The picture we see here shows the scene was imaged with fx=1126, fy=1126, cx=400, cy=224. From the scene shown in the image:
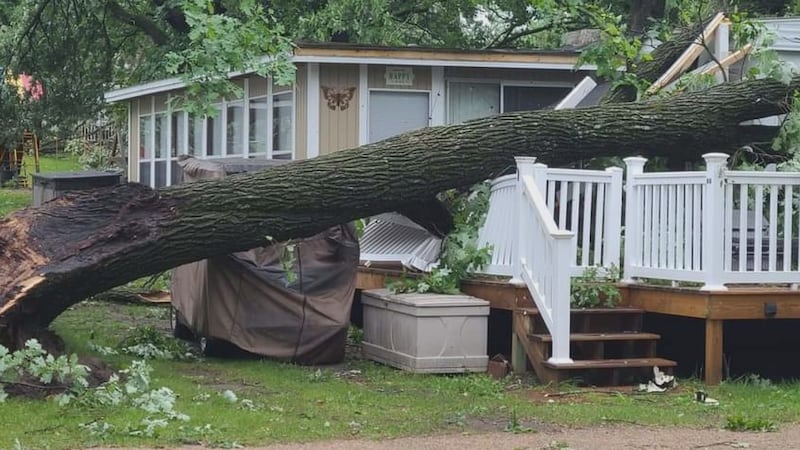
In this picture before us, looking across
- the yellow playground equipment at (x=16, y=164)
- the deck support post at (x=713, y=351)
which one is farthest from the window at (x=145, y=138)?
the deck support post at (x=713, y=351)

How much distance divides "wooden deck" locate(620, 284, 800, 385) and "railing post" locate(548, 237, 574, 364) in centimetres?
107

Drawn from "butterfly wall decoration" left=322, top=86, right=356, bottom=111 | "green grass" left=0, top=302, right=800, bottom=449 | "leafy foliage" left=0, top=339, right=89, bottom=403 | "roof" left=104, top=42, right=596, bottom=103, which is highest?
"roof" left=104, top=42, right=596, bottom=103

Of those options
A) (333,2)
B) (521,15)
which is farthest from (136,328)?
(521,15)

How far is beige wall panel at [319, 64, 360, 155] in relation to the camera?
1648cm

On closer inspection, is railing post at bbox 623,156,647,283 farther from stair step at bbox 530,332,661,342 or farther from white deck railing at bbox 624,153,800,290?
stair step at bbox 530,332,661,342

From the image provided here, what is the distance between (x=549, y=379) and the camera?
902 centimetres

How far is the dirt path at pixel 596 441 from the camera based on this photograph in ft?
22.1

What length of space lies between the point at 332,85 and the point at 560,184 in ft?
23.4

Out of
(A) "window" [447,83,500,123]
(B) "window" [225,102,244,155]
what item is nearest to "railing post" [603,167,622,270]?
(A) "window" [447,83,500,123]

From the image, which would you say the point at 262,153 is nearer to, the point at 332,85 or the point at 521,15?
the point at 332,85

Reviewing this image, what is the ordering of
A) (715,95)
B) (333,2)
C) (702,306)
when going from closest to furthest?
(702,306) → (715,95) → (333,2)

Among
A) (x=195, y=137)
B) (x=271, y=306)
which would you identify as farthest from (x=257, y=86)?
(x=271, y=306)

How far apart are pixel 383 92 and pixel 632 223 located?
7578 millimetres

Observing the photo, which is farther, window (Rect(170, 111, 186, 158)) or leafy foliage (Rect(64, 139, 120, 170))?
leafy foliage (Rect(64, 139, 120, 170))
